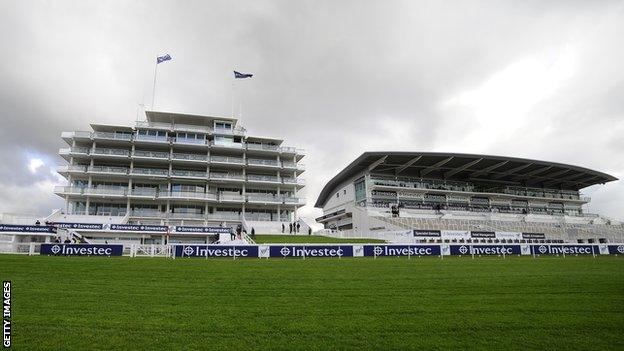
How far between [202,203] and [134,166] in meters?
12.4

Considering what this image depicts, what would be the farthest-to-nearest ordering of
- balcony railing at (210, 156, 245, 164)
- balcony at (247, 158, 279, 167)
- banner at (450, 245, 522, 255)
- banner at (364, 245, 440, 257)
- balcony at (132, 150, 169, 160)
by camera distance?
balcony at (247, 158, 279, 167) < balcony railing at (210, 156, 245, 164) < balcony at (132, 150, 169, 160) < banner at (450, 245, 522, 255) < banner at (364, 245, 440, 257)

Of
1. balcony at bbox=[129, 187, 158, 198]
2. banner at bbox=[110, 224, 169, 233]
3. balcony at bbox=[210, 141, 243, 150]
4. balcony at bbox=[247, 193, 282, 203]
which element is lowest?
banner at bbox=[110, 224, 169, 233]

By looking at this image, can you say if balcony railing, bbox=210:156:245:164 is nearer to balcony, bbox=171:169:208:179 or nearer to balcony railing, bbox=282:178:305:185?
balcony, bbox=171:169:208:179

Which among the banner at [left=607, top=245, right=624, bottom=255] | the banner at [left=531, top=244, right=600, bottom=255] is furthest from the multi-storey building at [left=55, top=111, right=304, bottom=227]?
the banner at [left=607, top=245, right=624, bottom=255]

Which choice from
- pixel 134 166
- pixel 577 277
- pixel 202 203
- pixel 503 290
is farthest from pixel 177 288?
pixel 134 166

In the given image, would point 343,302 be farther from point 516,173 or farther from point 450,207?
point 516,173

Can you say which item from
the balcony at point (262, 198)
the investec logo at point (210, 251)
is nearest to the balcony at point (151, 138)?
the balcony at point (262, 198)

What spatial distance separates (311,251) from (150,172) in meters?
39.3

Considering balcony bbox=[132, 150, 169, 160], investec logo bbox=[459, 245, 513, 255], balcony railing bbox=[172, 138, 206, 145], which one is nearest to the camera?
investec logo bbox=[459, 245, 513, 255]

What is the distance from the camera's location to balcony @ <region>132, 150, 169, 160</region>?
57281mm

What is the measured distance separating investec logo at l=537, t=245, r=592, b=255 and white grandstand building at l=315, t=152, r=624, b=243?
68.9ft

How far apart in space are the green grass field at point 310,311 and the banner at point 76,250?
965 cm

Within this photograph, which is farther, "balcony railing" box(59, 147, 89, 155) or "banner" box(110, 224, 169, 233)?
"balcony railing" box(59, 147, 89, 155)

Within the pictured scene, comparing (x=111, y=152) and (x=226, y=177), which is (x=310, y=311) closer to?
(x=226, y=177)
